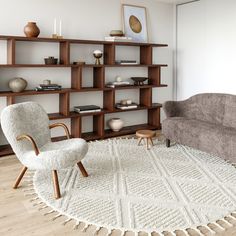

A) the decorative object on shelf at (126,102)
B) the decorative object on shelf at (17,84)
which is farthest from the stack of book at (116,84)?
the decorative object on shelf at (17,84)

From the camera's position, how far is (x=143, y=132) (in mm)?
4668

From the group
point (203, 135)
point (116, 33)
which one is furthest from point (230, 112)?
point (116, 33)

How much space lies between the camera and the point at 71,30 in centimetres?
499

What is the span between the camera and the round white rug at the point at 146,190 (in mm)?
2602

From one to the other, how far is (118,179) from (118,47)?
285cm

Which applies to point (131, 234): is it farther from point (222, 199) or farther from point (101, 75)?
point (101, 75)

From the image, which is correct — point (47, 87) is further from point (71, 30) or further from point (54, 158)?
point (54, 158)

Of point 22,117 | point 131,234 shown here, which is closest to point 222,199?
point 131,234

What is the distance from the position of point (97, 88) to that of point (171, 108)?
123 centimetres

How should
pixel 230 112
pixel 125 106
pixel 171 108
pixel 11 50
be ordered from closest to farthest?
1. pixel 11 50
2. pixel 230 112
3. pixel 171 108
4. pixel 125 106

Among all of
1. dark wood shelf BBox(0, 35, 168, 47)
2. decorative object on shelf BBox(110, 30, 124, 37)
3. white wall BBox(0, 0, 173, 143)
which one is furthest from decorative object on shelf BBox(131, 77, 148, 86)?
decorative object on shelf BBox(110, 30, 124, 37)

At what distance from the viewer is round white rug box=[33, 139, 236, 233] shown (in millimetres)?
2602

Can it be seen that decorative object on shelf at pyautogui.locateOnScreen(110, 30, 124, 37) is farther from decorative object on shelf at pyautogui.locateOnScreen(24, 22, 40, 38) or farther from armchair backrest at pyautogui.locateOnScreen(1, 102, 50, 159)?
armchair backrest at pyautogui.locateOnScreen(1, 102, 50, 159)

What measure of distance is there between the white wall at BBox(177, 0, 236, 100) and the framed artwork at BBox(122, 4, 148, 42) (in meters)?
0.82
